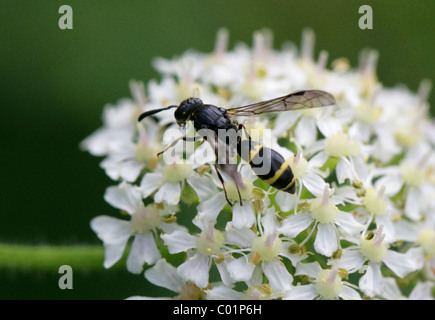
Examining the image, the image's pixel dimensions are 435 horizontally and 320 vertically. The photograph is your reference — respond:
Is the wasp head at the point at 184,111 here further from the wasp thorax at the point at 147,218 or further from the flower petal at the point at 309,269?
the flower petal at the point at 309,269

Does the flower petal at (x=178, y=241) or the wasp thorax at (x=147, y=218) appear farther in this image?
the wasp thorax at (x=147, y=218)

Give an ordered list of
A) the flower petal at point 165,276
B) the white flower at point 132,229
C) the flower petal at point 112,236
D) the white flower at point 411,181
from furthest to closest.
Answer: the white flower at point 411,181 → the flower petal at point 112,236 → the white flower at point 132,229 → the flower petal at point 165,276

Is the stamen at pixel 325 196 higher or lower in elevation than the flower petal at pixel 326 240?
higher

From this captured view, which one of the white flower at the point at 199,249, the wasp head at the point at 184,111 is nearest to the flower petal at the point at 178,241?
the white flower at the point at 199,249

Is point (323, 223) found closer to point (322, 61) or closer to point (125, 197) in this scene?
point (125, 197)

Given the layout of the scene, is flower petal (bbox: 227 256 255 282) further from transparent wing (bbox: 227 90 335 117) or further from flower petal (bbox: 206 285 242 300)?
transparent wing (bbox: 227 90 335 117)

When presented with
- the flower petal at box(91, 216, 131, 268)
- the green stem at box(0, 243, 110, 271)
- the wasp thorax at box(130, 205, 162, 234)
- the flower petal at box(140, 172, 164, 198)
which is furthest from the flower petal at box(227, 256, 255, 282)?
the green stem at box(0, 243, 110, 271)
